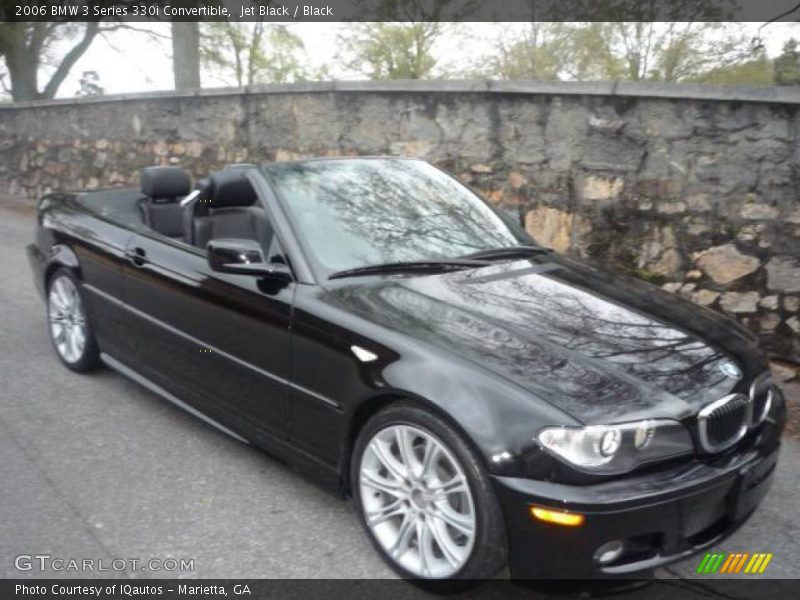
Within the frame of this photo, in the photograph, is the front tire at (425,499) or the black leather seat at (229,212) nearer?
the front tire at (425,499)

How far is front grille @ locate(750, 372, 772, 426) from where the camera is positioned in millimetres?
2734

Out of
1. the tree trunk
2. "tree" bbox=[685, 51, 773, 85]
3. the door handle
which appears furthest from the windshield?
the tree trunk

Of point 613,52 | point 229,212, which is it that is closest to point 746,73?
point 229,212

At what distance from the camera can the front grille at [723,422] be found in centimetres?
246

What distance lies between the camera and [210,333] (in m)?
3.53

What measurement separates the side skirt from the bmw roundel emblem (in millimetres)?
2037

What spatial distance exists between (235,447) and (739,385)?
238 cm

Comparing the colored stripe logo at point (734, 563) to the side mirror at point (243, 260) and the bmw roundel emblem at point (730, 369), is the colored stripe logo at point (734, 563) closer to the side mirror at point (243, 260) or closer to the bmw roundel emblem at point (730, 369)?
the bmw roundel emblem at point (730, 369)

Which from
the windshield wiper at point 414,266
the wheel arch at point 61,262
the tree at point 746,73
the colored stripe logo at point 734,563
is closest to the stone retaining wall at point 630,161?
the tree at point 746,73

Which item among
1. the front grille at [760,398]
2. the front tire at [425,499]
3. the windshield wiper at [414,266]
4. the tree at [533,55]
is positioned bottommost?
the front tire at [425,499]

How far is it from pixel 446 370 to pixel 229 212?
195cm

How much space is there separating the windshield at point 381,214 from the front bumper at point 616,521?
4.51 ft

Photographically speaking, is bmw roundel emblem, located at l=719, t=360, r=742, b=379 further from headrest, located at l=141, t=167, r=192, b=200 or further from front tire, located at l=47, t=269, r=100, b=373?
front tire, located at l=47, t=269, r=100, b=373

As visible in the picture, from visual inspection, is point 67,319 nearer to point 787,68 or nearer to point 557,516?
point 557,516
